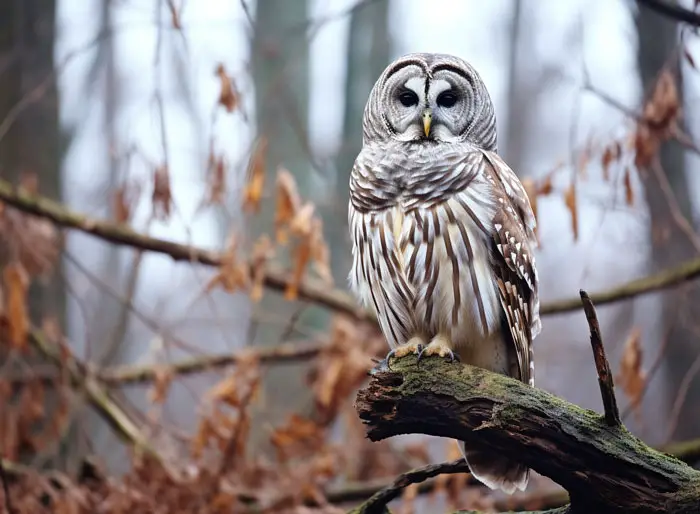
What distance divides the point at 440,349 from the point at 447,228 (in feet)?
1.49

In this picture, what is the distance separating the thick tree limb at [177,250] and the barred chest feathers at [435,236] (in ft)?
5.50

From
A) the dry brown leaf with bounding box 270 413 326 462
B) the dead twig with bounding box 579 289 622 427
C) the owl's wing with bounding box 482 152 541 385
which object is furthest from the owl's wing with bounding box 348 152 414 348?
the dry brown leaf with bounding box 270 413 326 462

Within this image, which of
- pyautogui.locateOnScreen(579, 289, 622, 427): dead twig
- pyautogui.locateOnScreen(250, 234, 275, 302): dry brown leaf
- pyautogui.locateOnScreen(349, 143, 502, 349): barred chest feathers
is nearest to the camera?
pyautogui.locateOnScreen(579, 289, 622, 427): dead twig

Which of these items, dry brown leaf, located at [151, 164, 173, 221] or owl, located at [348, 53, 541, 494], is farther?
dry brown leaf, located at [151, 164, 173, 221]

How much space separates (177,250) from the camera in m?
4.85

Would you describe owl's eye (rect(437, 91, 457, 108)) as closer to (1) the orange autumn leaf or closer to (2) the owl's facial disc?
(2) the owl's facial disc

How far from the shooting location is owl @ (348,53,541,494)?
299 centimetres

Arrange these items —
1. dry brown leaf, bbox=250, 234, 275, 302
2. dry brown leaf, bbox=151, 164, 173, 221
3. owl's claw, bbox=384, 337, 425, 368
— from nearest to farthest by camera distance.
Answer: owl's claw, bbox=384, 337, 425, 368, dry brown leaf, bbox=151, 164, 173, 221, dry brown leaf, bbox=250, 234, 275, 302

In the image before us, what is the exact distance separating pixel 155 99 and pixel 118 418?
236cm

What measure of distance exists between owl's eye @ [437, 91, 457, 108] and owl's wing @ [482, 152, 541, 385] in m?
0.24

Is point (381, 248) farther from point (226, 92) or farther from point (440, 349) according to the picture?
point (226, 92)

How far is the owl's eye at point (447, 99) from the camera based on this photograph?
318cm

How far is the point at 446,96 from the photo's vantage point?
3.19 metres

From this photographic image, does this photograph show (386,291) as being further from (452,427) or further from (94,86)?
(94,86)
